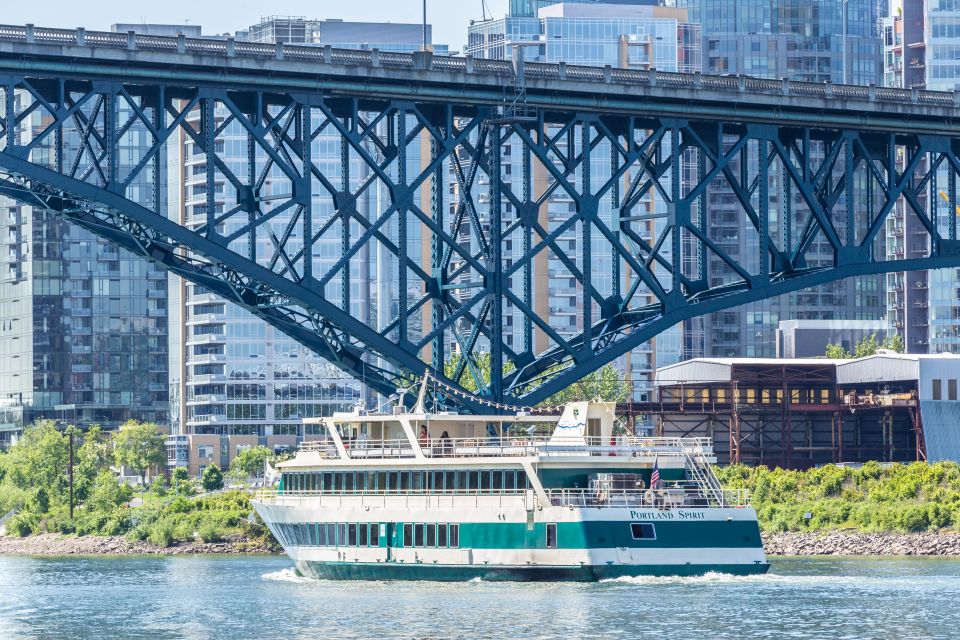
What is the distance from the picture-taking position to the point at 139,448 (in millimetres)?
178875

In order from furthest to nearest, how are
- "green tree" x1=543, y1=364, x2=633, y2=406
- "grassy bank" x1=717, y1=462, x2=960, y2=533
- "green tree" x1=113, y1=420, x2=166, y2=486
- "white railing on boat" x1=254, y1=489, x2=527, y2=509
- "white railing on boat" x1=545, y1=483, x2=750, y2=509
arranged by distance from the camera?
"green tree" x1=113, y1=420, x2=166, y2=486, "green tree" x1=543, y1=364, x2=633, y2=406, "grassy bank" x1=717, y1=462, x2=960, y2=533, "white railing on boat" x1=254, y1=489, x2=527, y2=509, "white railing on boat" x1=545, y1=483, x2=750, y2=509

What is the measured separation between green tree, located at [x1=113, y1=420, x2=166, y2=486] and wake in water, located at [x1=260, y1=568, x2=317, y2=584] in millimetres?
84753

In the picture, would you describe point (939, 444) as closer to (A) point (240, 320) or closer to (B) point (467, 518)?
(B) point (467, 518)

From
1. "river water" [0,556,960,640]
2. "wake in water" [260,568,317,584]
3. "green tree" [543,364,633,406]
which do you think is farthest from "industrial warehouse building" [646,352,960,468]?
"wake in water" [260,568,317,584]

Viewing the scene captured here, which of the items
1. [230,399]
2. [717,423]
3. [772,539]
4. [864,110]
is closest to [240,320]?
[230,399]

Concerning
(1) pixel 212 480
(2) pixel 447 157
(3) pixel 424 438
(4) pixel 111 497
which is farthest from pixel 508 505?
(1) pixel 212 480

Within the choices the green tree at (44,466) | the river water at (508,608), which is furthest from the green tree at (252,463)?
the river water at (508,608)

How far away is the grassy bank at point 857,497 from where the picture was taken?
360 ft

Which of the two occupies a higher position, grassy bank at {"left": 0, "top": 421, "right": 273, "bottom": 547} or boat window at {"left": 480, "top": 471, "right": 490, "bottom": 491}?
boat window at {"left": 480, "top": 471, "right": 490, "bottom": 491}

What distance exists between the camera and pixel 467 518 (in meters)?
81.2

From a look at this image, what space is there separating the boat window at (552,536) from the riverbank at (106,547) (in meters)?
44.2

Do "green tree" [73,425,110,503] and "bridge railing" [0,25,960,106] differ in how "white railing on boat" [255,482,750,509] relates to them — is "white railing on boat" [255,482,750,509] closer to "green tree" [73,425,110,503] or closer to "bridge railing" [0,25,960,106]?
"bridge railing" [0,25,960,106]

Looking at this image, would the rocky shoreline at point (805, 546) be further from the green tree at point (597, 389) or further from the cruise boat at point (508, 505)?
the green tree at point (597, 389)

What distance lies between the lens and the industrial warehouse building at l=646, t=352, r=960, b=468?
138 metres
